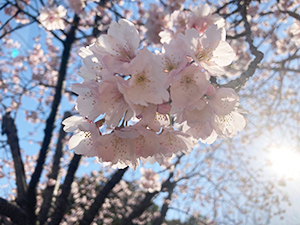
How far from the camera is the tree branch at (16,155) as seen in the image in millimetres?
2736

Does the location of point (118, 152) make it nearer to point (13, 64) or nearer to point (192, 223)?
point (13, 64)

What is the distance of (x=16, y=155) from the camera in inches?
116

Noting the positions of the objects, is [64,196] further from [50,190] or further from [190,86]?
[190,86]

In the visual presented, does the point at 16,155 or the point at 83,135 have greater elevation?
the point at 16,155

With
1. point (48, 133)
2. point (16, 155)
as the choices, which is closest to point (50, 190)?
point (16, 155)

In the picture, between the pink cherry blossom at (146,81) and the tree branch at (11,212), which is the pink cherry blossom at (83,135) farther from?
the tree branch at (11,212)

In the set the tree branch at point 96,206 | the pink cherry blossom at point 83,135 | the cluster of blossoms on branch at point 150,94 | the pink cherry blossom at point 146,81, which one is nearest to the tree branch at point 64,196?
the tree branch at point 96,206

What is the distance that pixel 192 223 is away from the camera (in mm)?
10320

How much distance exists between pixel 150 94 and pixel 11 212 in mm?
2296

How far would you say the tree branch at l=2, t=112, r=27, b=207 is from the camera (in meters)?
2.74

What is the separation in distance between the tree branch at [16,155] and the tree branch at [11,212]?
406 mm

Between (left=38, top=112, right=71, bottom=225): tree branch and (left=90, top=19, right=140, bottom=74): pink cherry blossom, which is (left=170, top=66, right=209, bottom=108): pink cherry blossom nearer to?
(left=90, top=19, right=140, bottom=74): pink cherry blossom

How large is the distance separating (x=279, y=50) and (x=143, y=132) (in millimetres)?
4669

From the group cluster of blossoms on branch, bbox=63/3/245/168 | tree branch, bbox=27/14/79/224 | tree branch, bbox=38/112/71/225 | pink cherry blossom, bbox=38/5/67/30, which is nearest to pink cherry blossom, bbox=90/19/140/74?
cluster of blossoms on branch, bbox=63/3/245/168
